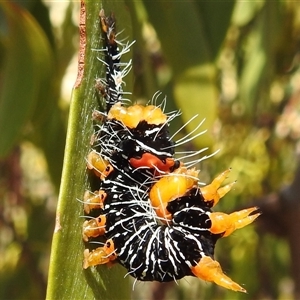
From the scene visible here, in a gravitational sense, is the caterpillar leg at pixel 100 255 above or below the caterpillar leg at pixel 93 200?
below

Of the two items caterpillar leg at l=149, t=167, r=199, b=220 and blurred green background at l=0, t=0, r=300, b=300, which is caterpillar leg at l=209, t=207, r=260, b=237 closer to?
caterpillar leg at l=149, t=167, r=199, b=220

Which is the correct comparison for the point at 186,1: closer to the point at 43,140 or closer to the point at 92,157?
the point at 92,157

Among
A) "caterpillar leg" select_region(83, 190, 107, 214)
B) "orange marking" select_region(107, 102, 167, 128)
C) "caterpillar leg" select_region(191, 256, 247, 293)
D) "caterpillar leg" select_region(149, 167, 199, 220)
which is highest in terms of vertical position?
"orange marking" select_region(107, 102, 167, 128)

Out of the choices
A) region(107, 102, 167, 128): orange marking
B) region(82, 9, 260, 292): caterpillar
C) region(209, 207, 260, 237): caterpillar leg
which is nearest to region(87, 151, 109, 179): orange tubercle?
region(82, 9, 260, 292): caterpillar

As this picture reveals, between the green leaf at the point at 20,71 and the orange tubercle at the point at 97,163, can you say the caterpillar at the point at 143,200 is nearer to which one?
the orange tubercle at the point at 97,163

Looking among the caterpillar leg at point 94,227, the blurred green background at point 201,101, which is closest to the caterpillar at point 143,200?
the caterpillar leg at point 94,227

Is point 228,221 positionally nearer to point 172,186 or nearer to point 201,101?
point 172,186

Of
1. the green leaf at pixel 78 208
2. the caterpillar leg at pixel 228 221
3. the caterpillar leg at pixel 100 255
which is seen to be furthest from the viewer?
the caterpillar leg at pixel 228 221
